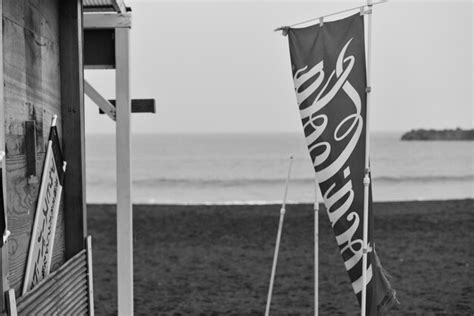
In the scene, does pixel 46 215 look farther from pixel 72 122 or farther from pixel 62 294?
pixel 72 122

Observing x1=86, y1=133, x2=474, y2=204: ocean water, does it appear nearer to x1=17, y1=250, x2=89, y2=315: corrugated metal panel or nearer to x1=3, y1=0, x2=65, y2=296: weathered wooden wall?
x1=17, y1=250, x2=89, y2=315: corrugated metal panel

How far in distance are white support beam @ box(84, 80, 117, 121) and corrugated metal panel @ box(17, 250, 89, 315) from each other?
1.90m

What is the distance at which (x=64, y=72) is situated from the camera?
374 centimetres

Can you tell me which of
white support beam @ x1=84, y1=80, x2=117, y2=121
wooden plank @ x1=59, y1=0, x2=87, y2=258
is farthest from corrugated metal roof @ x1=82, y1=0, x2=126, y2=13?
wooden plank @ x1=59, y1=0, x2=87, y2=258

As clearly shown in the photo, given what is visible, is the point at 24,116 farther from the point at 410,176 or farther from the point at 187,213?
the point at 410,176

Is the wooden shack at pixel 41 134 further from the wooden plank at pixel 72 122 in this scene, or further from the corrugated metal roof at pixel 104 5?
the corrugated metal roof at pixel 104 5

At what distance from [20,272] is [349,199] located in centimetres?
213

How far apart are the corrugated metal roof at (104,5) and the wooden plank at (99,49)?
22 cm

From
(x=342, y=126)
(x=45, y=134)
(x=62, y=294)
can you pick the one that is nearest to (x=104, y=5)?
(x=45, y=134)

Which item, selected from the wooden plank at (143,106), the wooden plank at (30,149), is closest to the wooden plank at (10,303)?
the wooden plank at (30,149)

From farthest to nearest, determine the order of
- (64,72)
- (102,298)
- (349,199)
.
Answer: (102,298) < (349,199) < (64,72)

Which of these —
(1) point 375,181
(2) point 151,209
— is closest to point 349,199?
(2) point 151,209

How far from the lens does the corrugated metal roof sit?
5.00m

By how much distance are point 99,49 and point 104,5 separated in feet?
1.48
